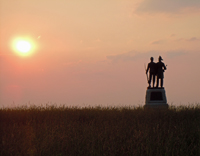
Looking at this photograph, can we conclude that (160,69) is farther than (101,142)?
Yes

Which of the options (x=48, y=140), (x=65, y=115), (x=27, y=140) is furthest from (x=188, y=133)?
(x=65, y=115)

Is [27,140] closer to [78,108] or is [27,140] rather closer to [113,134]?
[113,134]

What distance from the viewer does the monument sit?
48.7 feet

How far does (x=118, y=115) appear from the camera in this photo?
11.5m

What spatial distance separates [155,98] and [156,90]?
49 cm

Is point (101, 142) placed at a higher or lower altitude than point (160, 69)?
lower

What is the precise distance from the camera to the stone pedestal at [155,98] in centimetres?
1479

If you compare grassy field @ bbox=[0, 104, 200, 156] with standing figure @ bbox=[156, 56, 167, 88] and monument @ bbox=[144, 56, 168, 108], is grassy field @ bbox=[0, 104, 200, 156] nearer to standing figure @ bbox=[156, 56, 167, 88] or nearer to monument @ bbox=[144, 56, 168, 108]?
monument @ bbox=[144, 56, 168, 108]

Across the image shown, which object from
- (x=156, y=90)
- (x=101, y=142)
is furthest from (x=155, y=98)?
(x=101, y=142)

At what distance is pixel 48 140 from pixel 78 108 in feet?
22.8

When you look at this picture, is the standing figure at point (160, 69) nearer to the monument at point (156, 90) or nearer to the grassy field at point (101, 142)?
the monument at point (156, 90)

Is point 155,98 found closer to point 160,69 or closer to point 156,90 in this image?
point 156,90

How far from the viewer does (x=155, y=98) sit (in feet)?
49.6

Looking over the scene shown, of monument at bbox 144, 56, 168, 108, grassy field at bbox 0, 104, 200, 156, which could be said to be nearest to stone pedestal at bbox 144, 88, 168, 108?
monument at bbox 144, 56, 168, 108
